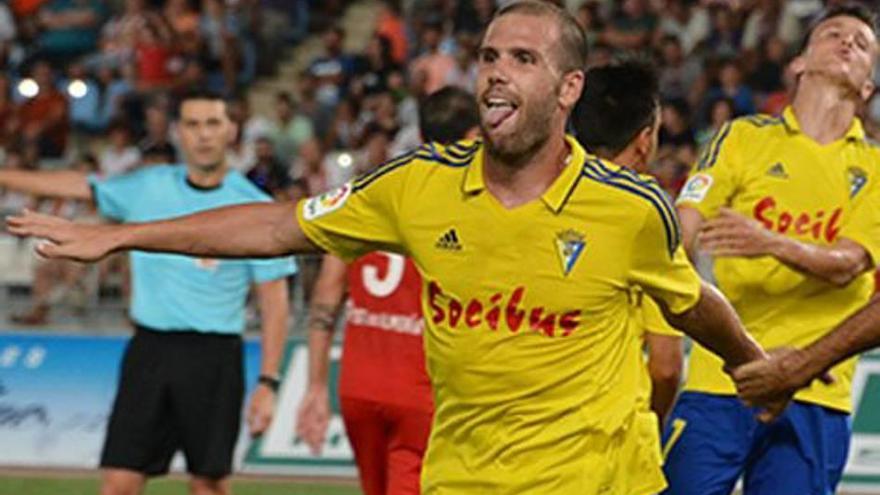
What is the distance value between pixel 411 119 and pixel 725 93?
10.0 feet

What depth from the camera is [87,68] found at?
22.6 m

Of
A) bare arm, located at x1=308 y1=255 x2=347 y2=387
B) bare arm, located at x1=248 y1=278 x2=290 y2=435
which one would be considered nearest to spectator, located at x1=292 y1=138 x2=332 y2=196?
bare arm, located at x1=248 y1=278 x2=290 y2=435

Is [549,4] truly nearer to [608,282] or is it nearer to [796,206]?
[608,282]

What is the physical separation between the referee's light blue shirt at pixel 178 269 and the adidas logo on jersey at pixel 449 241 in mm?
3866

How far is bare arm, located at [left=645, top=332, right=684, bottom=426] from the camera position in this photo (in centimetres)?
695

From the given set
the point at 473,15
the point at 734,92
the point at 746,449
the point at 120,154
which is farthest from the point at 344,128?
the point at 746,449

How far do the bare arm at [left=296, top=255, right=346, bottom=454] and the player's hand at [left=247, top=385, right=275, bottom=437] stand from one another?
805 mm

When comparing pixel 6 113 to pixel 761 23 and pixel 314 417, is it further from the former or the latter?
pixel 314 417

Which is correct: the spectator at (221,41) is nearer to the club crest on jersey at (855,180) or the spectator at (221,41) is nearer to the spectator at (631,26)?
the spectator at (631,26)

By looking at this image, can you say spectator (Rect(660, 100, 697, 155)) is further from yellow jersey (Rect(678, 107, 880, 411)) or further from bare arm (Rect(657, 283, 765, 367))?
bare arm (Rect(657, 283, 765, 367))

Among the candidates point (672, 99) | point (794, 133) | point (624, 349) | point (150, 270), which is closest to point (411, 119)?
point (672, 99)

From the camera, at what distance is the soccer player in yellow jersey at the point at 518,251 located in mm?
5871

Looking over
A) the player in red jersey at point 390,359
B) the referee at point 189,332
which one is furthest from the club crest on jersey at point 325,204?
the referee at point 189,332

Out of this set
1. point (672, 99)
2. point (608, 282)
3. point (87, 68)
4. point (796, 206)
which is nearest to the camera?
point (608, 282)
